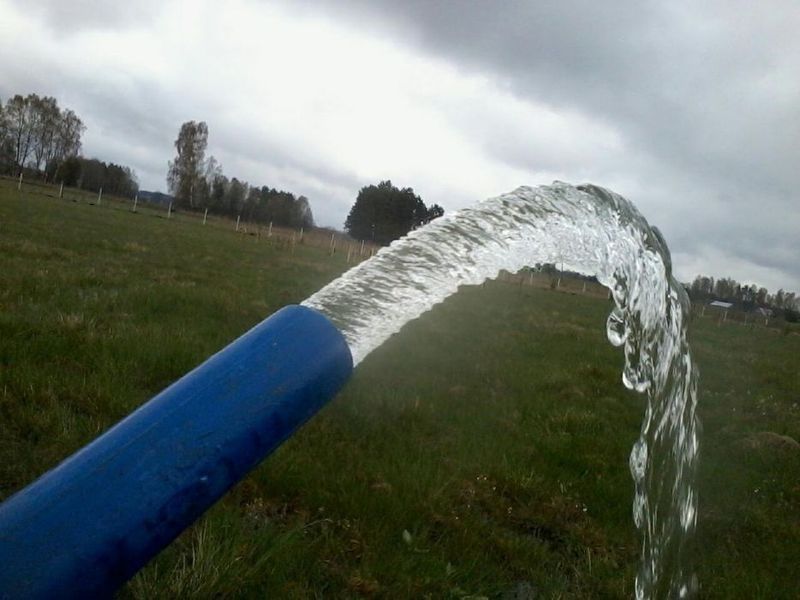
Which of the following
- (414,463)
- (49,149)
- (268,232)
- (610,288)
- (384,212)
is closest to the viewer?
(610,288)

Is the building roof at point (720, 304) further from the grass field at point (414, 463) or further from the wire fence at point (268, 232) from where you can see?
the grass field at point (414, 463)

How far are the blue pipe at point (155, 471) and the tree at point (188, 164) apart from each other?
82928 mm

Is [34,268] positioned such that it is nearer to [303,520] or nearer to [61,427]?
[61,427]

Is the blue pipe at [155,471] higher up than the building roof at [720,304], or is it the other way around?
the building roof at [720,304]

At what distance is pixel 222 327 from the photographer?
766 cm

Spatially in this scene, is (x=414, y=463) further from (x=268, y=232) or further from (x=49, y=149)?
(x=49, y=149)

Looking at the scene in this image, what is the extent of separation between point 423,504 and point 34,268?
7712 millimetres

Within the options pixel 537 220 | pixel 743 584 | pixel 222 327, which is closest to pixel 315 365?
pixel 537 220

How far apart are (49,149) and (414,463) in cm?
8939

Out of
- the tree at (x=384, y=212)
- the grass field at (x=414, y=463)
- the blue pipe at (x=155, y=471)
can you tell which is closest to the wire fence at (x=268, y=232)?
the tree at (x=384, y=212)

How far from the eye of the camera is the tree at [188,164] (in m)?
84.2

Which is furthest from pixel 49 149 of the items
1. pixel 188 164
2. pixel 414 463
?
pixel 414 463

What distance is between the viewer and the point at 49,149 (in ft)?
273

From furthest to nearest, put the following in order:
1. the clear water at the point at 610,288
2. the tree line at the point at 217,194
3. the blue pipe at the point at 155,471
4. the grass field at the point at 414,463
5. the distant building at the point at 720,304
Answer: the tree line at the point at 217,194 → the distant building at the point at 720,304 → the grass field at the point at 414,463 → the clear water at the point at 610,288 → the blue pipe at the point at 155,471
